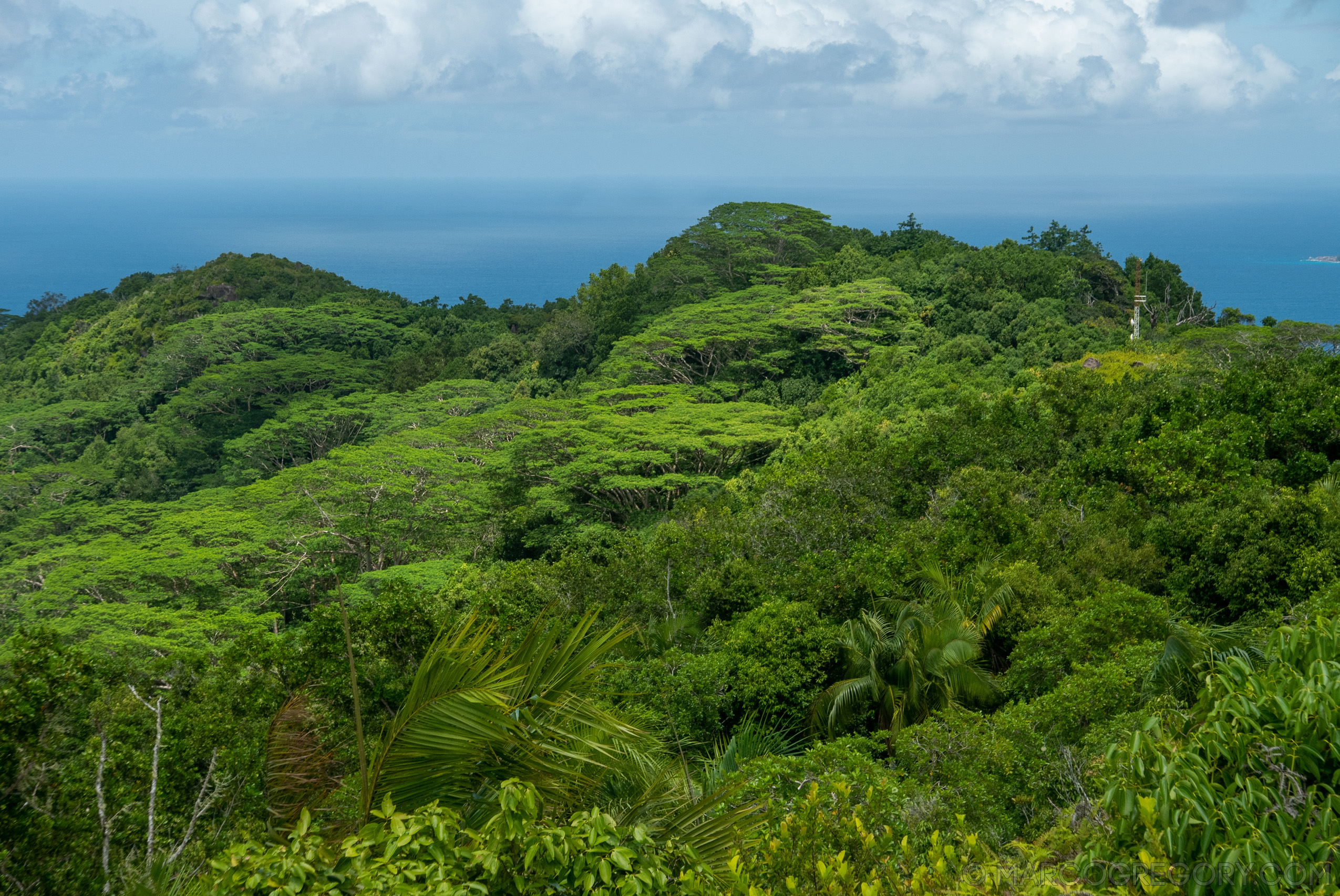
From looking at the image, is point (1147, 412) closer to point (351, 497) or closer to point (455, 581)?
point (455, 581)

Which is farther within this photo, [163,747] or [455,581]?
[455,581]

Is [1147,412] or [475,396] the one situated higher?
[1147,412]

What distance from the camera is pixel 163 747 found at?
5.59 m

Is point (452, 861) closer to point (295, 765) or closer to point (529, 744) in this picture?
point (529, 744)

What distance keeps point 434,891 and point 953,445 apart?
483 inches

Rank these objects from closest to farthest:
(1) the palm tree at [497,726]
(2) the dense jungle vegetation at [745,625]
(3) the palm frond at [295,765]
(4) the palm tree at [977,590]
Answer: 1. (2) the dense jungle vegetation at [745,625]
2. (1) the palm tree at [497,726]
3. (3) the palm frond at [295,765]
4. (4) the palm tree at [977,590]

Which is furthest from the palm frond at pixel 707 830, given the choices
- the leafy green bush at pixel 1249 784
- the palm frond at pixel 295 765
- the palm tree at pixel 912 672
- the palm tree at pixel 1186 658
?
the palm tree at pixel 912 672

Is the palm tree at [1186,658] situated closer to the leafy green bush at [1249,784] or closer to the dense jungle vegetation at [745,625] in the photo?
the dense jungle vegetation at [745,625]

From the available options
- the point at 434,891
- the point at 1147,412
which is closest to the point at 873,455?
the point at 1147,412

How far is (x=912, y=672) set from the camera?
8.52m

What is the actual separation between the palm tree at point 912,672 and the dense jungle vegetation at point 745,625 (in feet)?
0.13

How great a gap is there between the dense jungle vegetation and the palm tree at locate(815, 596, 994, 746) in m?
0.04

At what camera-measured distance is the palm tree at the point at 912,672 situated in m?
8.45

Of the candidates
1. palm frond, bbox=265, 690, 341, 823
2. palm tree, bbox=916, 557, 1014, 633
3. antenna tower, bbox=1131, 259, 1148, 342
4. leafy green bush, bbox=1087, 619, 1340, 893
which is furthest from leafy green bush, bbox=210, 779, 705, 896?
antenna tower, bbox=1131, 259, 1148, 342
